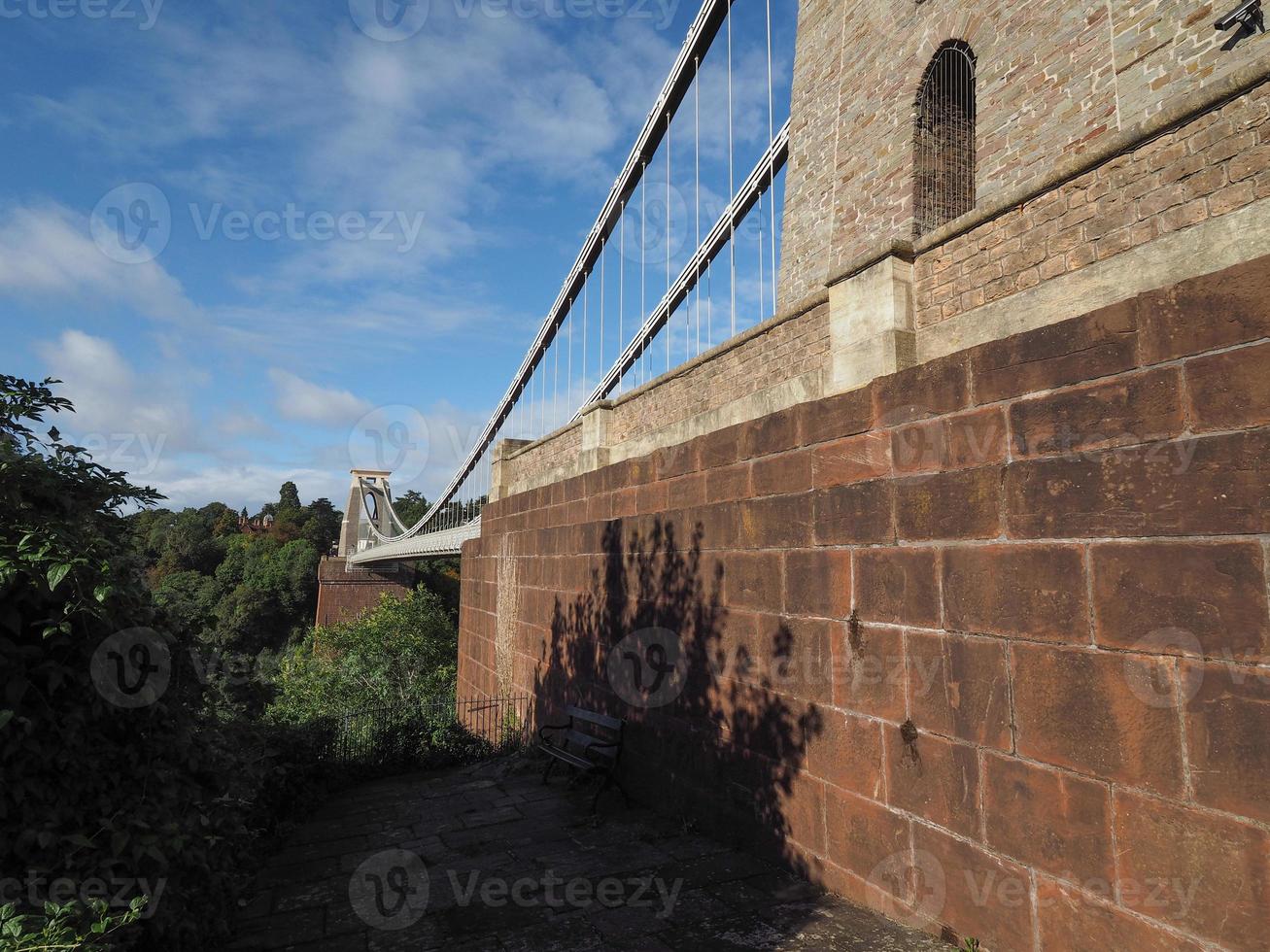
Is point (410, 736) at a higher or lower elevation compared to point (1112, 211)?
lower

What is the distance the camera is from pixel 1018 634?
2.72m

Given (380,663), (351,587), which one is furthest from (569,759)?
(351,587)

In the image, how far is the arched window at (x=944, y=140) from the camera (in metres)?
6.71

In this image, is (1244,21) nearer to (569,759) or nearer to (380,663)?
(569,759)

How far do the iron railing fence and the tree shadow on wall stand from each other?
177 centimetres

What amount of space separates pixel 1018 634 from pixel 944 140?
5.88 m

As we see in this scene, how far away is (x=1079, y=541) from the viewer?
2.53 m

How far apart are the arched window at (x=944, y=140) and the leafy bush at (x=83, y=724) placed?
6.45 m

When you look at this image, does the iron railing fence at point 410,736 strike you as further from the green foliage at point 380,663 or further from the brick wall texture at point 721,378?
the green foliage at point 380,663

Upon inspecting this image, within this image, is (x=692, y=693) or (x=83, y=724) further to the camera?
(x=692, y=693)

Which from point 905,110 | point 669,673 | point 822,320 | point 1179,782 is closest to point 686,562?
point 669,673

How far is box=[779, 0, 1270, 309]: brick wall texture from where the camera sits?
2742 millimetres

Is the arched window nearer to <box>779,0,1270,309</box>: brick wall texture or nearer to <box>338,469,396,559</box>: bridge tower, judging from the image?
<box>779,0,1270,309</box>: brick wall texture

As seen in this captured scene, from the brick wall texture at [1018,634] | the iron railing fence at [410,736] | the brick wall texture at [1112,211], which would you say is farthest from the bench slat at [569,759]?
the brick wall texture at [1112,211]
